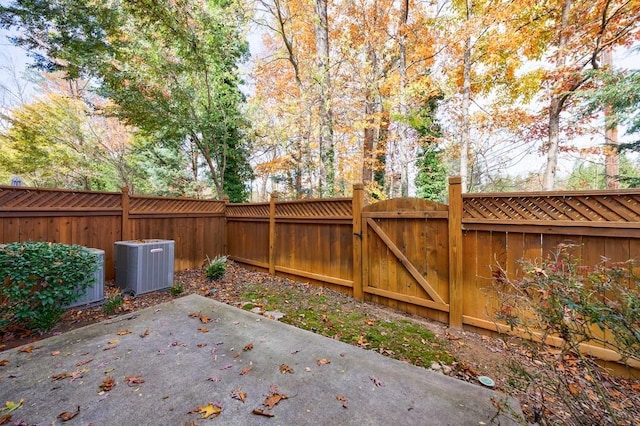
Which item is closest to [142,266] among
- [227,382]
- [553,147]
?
[227,382]

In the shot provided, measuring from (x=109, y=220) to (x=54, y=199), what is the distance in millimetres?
798

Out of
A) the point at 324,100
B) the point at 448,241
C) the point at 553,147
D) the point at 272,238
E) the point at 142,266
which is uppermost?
the point at 324,100

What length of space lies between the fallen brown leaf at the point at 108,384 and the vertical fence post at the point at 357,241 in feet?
9.86

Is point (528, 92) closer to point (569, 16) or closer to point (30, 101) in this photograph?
point (569, 16)

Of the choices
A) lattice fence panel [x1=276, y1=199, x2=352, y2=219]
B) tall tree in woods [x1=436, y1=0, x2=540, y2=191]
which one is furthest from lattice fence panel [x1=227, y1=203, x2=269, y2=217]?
tall tree in woods [x1=436, y1=0, x2=540, y2=191]

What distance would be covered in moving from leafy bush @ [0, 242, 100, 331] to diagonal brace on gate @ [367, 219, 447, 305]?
3.72 m

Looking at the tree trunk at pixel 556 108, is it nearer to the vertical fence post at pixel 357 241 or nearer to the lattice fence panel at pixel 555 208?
the lattice fence panel at pixel 555 208

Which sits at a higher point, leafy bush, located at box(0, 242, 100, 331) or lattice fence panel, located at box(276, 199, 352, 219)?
lattice fence panel, located at box(276, 199, 352, 219)

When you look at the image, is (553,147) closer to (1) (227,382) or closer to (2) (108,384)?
(1) (227,382)

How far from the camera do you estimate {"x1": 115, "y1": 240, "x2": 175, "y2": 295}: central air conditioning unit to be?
4078mm

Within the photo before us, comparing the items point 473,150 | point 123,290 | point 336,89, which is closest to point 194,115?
point 336,89

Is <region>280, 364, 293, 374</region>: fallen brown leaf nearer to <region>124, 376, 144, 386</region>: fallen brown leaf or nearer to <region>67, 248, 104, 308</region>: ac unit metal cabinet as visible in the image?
<region>124, 376, 144, 386</region>: fallen brown leaf

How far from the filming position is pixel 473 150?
9.25m

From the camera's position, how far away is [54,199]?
404cm
